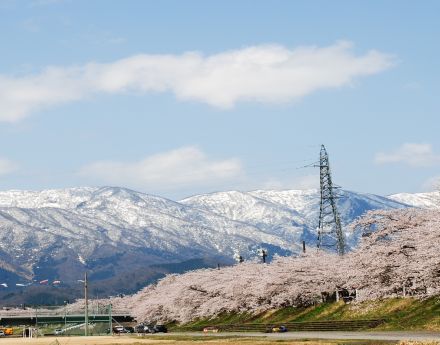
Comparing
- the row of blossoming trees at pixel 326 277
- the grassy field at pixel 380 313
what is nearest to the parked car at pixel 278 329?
the grassy field at pixel 380 313

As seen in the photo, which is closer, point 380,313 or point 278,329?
point 380,313

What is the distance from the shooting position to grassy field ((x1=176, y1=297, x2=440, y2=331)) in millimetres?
80562

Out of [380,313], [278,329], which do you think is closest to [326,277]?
[278,329]

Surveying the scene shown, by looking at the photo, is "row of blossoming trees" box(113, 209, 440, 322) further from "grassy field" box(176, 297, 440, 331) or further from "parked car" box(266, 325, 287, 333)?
"parked car" box(266, 325, 287, 333)

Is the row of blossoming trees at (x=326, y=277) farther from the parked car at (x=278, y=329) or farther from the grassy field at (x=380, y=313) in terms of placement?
the parked car at (x=278, y=329)

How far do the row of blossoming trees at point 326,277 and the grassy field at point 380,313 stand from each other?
1.41m

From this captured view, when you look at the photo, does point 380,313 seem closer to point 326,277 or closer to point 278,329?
point 278,329

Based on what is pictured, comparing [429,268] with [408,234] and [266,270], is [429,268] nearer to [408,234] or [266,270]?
[408,234]

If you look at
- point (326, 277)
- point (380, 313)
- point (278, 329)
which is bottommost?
point (278, 329)

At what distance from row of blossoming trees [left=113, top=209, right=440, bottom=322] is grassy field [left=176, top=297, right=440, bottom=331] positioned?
1405 millimetres

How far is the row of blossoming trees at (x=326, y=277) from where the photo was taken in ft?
267

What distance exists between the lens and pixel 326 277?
4624 inches

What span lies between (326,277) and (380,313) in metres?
23.2

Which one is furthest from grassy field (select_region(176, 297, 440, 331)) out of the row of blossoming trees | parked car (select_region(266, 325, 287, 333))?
parked car (select_region(266, 325, 287, 333))
